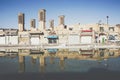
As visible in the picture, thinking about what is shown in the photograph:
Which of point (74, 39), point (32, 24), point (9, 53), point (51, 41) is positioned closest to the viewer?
point (9, 53)

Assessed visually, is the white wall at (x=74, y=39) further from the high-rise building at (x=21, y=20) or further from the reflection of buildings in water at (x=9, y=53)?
the reflection of buildings in water at (x=9, y=53)

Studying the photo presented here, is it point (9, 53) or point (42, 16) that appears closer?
point (9, 53)

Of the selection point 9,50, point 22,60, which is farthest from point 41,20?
point 22,60

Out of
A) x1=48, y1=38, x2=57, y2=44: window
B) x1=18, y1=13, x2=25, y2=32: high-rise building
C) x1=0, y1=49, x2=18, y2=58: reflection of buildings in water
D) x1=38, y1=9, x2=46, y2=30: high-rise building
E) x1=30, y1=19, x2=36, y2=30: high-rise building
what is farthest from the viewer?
x1=30, y1=19, x2=36, y2=30: high-rise building

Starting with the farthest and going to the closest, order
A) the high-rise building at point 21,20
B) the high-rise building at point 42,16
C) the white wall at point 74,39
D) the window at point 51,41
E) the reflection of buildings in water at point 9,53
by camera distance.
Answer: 1. the white wall at point 74,39
2. the window at point 51,41
3. the high-rise building at point 21,20
4. the high-rise building at point 42,16
5. the reflection of buildings in water at point 9,53

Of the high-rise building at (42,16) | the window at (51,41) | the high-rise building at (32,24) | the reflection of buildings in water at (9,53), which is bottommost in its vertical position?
the reflection of buildings in water at (9,53)

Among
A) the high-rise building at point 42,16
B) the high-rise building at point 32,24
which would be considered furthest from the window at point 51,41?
the high-rise building at point 32,24

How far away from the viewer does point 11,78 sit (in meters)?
28.0

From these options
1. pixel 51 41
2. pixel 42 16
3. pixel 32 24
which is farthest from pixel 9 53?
pixel 32 24

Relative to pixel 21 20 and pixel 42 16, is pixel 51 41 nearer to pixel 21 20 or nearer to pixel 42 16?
pixel 42 16

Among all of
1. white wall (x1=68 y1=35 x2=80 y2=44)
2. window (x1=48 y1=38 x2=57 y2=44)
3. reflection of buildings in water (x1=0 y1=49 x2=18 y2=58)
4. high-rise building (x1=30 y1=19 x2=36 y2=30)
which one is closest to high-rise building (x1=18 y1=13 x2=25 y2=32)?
high-rise building (x1=30 y1=19 x2=36 y2=30)

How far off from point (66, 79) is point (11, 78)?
27.0 ft

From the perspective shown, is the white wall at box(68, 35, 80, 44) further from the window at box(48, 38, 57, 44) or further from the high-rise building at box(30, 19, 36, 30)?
the high-rise building at box(30, 19, 36, 30)

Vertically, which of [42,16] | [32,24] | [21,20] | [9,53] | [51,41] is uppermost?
[42,16]
